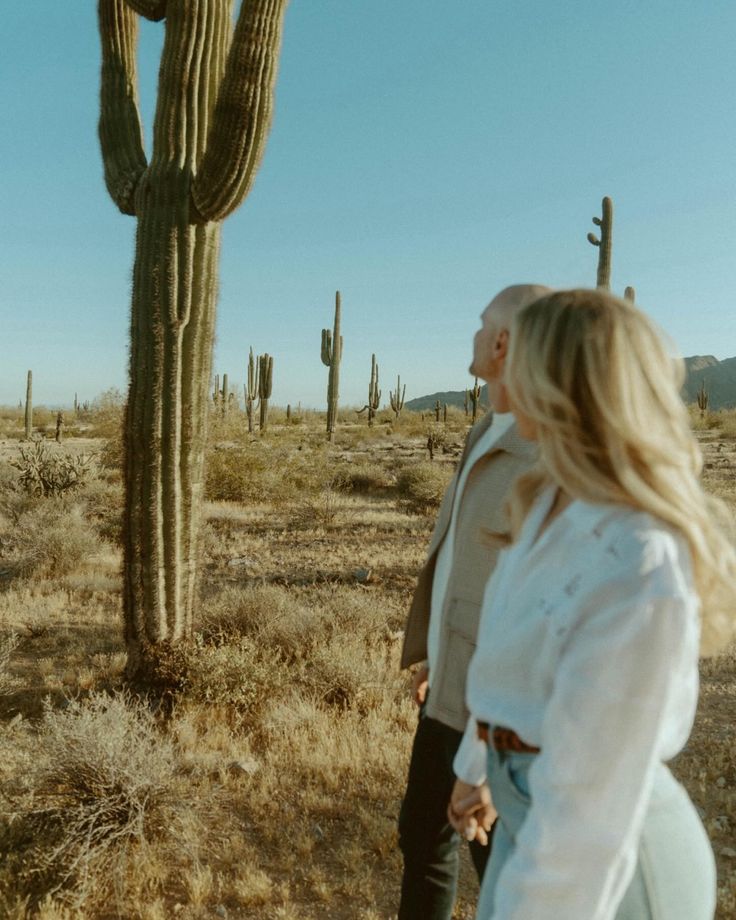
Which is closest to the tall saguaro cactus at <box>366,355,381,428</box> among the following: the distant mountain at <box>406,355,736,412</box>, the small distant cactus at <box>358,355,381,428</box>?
the small distant cactus at <box>358,355,381,428</box>

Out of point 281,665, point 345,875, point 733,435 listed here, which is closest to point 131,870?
point 345,875

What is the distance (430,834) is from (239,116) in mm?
3937

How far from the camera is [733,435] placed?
89.7 ft

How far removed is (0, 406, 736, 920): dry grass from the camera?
296 cm

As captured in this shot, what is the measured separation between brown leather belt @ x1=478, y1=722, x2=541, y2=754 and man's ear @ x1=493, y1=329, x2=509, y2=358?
3.00ft

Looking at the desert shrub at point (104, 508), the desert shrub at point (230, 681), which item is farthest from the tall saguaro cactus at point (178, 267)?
the desert shrub at point (104, 508)

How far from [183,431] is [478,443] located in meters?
2.74

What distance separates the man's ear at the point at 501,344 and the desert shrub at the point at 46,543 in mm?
6985

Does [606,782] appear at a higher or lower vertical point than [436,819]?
higher

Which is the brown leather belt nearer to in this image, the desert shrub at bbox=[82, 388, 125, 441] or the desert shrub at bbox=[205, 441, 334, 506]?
the desert shrub at bbox=[205, 441, 334, 506]

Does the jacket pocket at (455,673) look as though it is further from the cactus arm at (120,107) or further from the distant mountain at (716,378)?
the distant mountain at (716,378)

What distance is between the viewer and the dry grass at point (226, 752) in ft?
9.71

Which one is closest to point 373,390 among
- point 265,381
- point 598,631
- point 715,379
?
point 265,381

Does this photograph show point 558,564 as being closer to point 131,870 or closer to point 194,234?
point 131,870
